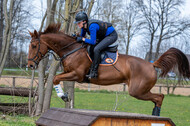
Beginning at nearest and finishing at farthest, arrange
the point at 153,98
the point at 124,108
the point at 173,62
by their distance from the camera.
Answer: the point at 153,98
the point at 173,62
the point at 124,108

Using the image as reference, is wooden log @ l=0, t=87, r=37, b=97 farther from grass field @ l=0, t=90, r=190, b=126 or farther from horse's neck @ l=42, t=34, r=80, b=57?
horse's neck @ l=42, t=34, r=80, b=57

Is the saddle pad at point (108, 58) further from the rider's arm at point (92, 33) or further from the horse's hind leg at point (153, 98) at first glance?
the horse's hind leg at point (153, 98)

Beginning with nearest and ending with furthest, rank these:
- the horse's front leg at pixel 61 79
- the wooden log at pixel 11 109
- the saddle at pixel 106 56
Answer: the horse's front leg at pixel 61 79, the saddle at pixel 106 56, the wooden log at pixel 11 109

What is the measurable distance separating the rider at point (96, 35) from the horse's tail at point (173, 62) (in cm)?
117

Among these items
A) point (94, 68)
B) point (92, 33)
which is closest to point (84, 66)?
point (94, 68)

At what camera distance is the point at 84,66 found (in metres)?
5.28

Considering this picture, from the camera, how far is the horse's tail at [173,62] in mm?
5742

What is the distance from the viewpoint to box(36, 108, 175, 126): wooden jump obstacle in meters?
4.03

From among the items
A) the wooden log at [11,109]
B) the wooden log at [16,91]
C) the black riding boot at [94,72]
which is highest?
the black riding boot at [94,72]

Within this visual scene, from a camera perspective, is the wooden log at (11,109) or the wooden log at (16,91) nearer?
the wooden log at (11,109)

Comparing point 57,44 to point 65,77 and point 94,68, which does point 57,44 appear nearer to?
point 65,77

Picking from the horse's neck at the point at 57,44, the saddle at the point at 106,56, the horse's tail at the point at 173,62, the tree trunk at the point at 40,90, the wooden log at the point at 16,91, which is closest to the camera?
the saddle at the point at 106,56

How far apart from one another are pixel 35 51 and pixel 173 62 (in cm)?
291

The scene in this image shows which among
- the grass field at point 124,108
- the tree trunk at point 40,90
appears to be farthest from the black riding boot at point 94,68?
the tree trunk at point 40,90
